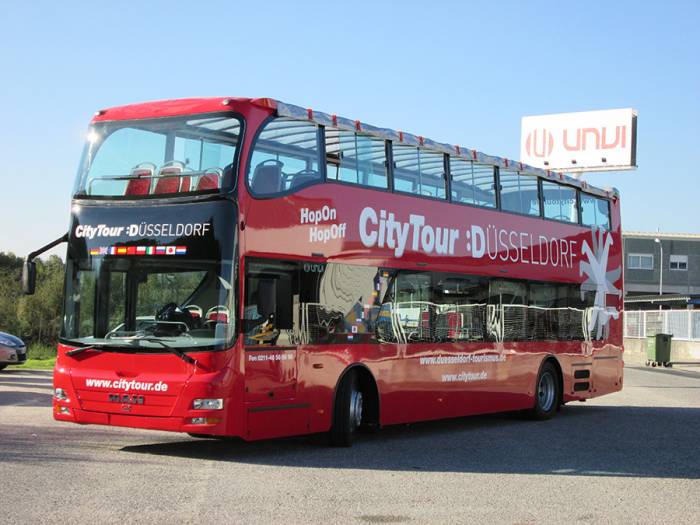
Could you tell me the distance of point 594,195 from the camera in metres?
20.5

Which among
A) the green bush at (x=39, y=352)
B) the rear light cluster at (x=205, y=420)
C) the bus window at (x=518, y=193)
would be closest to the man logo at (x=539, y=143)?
the green bush at (x=39, y=352)

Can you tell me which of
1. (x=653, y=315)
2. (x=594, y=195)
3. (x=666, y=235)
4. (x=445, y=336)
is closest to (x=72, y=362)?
(x=445, y=336)

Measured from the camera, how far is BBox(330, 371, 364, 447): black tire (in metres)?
12.9

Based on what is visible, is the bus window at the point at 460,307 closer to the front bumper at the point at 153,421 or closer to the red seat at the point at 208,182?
the red seat at the point at 208,182

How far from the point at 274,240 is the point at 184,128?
156 cm

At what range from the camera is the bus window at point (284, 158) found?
11742mm

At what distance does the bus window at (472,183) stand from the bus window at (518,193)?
40 cm

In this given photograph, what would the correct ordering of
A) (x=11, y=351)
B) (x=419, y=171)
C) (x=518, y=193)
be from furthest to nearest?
(x=11, y=351), (x=518, y=193), (x=419, y=171)

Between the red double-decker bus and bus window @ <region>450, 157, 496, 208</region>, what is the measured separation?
0.05m

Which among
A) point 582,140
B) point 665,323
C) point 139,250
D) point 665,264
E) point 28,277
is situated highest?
point 582,140

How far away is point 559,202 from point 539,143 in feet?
164

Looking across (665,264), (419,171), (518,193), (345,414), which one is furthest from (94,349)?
(665,264)

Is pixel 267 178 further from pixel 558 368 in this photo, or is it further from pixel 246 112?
pixel 558 368

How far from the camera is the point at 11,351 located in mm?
26078
